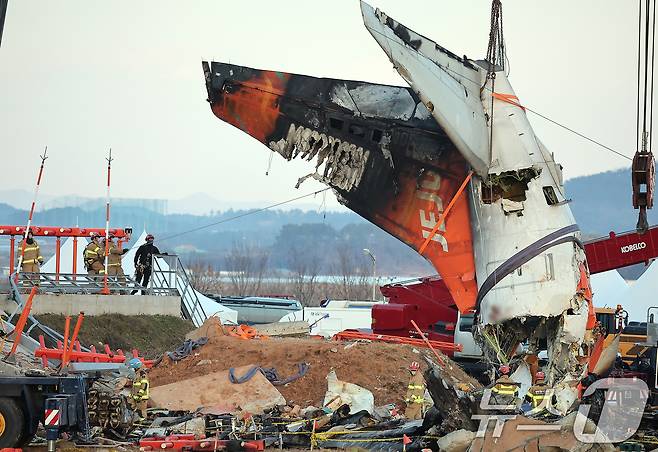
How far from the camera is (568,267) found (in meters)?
17.0

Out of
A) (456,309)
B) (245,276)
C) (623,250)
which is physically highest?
(245,276)

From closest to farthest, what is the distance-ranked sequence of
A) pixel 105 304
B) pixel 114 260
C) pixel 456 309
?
pixel 105 304
pixel 456 309
pixel 114 260

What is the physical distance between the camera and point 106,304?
26766 millimetres

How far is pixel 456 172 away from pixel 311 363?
5320mm

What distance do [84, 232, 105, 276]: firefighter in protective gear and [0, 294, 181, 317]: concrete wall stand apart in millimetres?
2290

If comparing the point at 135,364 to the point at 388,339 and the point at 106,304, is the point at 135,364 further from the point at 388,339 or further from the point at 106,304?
the point at 106,304

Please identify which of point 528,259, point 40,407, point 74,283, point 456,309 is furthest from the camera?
point 456,309

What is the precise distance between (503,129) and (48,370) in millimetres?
8701

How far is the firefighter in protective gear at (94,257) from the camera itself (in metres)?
28.9

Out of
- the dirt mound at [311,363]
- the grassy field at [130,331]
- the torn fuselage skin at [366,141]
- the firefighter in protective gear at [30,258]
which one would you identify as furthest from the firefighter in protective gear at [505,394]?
the firefighter in protective gear at [30,258]

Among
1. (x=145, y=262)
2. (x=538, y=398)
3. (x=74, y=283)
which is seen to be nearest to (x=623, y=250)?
(x=538, y=398)

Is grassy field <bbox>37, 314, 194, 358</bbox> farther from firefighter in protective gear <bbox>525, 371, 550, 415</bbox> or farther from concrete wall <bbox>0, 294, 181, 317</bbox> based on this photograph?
firefighter in protective gear <bbox>525, 371, 550, 415</bbox>

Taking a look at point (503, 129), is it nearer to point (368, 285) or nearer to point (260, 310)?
point (260, 310)

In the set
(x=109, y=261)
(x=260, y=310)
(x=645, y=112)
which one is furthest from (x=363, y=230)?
(x=645, y=112)
